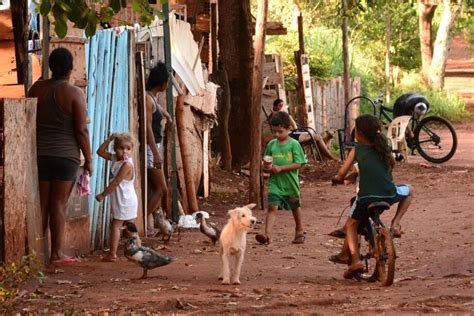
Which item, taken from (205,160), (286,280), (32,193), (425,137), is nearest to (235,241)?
(286,280)

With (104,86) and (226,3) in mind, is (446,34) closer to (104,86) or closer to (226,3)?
→ (226,3)

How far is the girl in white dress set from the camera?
11.3 m

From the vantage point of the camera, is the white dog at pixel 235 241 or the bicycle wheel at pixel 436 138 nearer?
the white dog at pixel 235 241

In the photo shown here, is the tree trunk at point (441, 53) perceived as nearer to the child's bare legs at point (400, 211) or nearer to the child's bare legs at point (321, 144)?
the child's bare legs at point (321, 144)

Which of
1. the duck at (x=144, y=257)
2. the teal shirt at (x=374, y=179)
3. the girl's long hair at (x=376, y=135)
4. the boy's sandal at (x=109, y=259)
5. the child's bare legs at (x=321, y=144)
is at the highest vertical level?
the girl's long hair at (x=376, y=135)

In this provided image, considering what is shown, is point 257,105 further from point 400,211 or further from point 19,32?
point 400,211

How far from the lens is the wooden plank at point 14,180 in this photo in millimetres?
9664

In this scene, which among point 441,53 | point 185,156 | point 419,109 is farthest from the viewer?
point 441,53

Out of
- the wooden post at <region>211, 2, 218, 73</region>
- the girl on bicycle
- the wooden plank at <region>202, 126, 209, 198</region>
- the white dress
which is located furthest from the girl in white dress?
the wooden post at <region>211, 2, 218, 73</region>

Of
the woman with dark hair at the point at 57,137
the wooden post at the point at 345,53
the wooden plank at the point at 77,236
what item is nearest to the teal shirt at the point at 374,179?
the woman with dark hair at the point at 57,137

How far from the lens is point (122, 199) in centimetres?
1136

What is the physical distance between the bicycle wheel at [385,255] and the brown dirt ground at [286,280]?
137mm

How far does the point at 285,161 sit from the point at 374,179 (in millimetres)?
2585

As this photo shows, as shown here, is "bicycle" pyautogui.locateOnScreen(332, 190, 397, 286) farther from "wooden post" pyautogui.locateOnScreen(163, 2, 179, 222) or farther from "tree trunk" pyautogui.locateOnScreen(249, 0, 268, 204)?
"tree trunk" pyautogui.locateOnScreen(249, 0, 268, 204)
